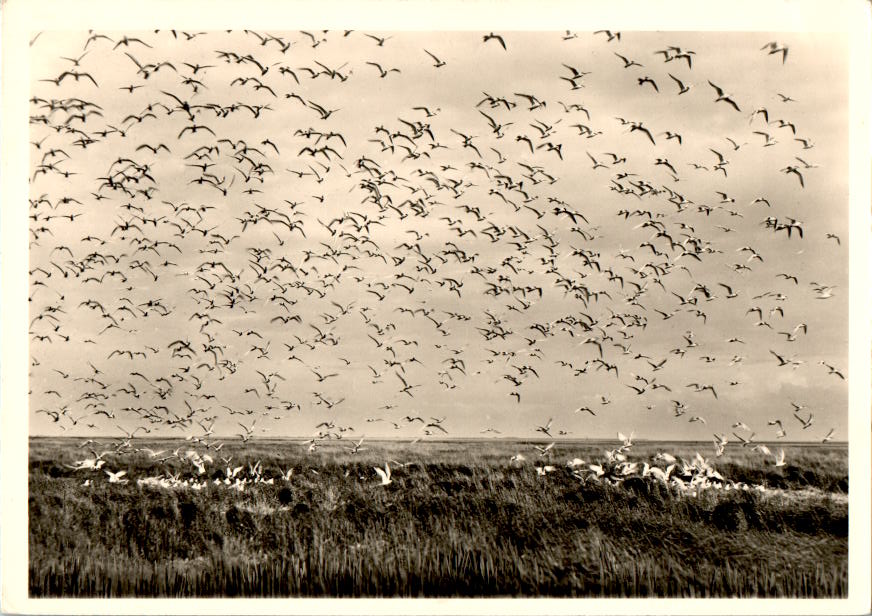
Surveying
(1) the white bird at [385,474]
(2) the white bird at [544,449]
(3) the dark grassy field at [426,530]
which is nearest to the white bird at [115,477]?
(3) the dark grassy field at [426,530]

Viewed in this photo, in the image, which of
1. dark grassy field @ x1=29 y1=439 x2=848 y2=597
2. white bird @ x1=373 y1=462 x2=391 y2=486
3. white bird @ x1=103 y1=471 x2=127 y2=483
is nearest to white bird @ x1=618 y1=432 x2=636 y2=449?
dark grassy field @ x1=29 y1=439 x2=848 y2=597

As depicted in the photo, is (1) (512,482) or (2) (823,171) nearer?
(2) (823,171)

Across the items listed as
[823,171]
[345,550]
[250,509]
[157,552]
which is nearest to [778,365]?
[823,171]

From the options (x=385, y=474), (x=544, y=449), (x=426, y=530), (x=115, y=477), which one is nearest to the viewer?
(x=426, y=530)

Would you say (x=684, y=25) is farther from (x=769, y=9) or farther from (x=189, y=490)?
(x=189, y=490)

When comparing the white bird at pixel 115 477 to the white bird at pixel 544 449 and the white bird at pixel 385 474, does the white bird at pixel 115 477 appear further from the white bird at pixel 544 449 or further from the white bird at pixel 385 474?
the white bird at pixel 544 449

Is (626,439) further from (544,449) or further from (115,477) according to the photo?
(115,477)

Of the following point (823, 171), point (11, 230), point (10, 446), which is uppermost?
point (823, 171)

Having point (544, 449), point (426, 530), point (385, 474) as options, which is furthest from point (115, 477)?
point (544, 449)

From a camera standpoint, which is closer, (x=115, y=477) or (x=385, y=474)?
(x=115, y=477)
